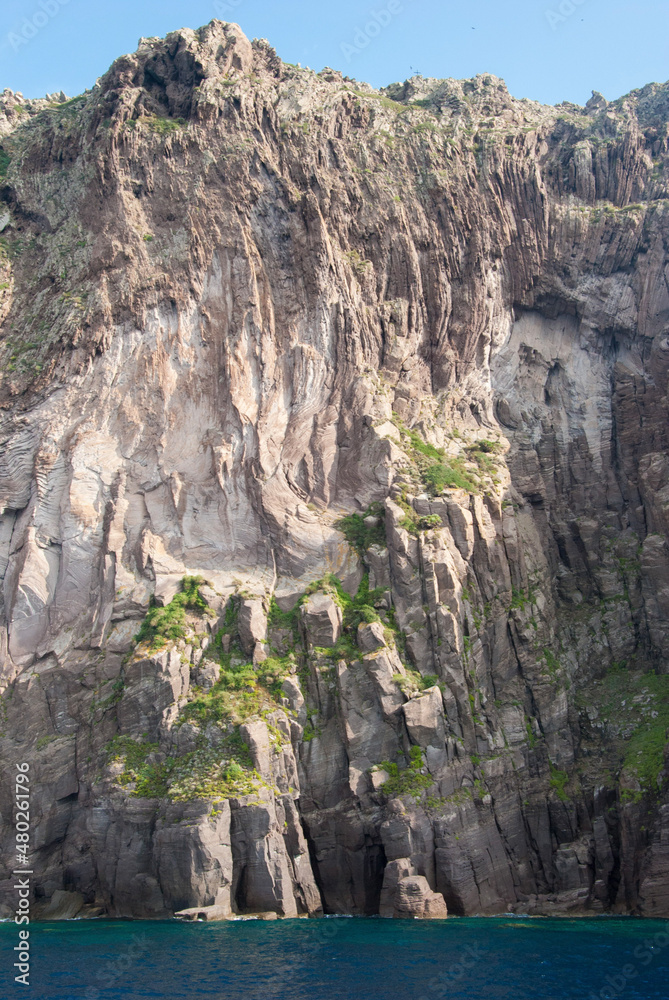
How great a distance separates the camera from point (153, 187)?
5319cm

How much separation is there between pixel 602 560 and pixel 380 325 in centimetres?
2009

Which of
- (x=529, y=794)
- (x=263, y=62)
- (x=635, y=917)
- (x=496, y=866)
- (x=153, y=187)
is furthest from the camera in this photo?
(x=263, y=62)

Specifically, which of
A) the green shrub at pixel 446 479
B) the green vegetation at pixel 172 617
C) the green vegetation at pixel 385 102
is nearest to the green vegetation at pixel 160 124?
the green vegetation at pixel 385 102

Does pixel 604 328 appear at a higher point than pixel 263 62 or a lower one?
lower

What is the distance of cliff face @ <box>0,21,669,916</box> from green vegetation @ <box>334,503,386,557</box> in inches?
6.0

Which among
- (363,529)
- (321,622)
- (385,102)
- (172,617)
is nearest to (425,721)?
(321,622)

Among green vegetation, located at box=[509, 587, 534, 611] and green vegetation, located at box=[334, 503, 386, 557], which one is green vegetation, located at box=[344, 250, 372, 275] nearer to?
green vegetation, located at box=[334, 503, 386, 557]

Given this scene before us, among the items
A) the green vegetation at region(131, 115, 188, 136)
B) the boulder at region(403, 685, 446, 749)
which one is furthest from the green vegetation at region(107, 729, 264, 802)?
the green vegetation at region(131, 115, 188, 136)

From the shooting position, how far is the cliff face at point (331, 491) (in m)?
37.3

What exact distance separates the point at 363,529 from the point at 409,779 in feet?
45.2

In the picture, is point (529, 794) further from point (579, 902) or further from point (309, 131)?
point (309, 131)

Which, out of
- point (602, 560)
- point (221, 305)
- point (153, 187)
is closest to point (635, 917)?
point (602, 560)

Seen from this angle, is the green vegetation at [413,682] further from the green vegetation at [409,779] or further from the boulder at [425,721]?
the green vegetation at [409,779]

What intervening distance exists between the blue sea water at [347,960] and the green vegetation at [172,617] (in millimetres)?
12530
